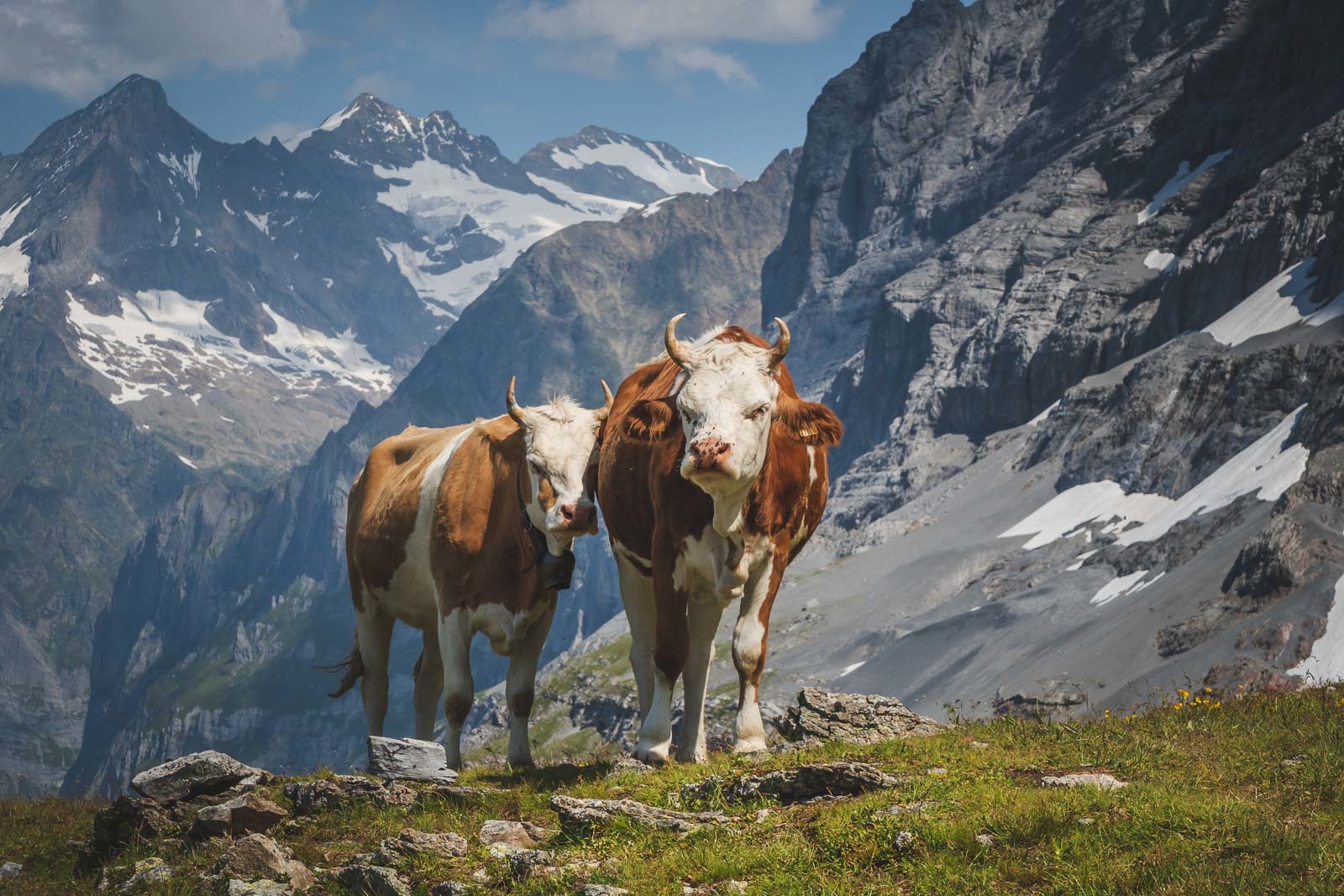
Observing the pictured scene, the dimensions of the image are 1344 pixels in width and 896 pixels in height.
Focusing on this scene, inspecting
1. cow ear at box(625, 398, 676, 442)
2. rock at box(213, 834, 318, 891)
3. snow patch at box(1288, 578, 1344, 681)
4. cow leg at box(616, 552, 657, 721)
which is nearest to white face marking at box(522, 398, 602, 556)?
cow leg at box(616, 552, 657, 721)

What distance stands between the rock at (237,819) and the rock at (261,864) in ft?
3.88

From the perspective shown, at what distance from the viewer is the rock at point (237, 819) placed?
11.5 meters

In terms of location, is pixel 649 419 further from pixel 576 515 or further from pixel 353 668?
pixel 353 668

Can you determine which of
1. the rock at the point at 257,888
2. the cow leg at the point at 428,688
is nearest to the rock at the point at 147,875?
the rock at the point at 257,888

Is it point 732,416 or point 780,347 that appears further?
point 780,347

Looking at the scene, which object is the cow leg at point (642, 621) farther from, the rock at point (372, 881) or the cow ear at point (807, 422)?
the rock at point (372, 881)

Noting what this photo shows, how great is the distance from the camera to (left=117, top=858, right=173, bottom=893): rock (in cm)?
1059

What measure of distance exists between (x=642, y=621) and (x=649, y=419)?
2803mm

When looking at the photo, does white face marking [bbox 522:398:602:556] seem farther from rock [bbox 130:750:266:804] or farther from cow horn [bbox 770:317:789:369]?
rock [bbox 130:750:266:804]

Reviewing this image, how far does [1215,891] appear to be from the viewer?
23.4ft

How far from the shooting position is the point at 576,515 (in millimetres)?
15086

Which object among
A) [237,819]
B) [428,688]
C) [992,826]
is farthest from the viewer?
[428,688]

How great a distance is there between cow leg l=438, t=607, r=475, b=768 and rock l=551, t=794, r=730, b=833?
21.1 feet

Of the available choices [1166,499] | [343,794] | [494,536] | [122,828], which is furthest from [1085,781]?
[1166,499]
